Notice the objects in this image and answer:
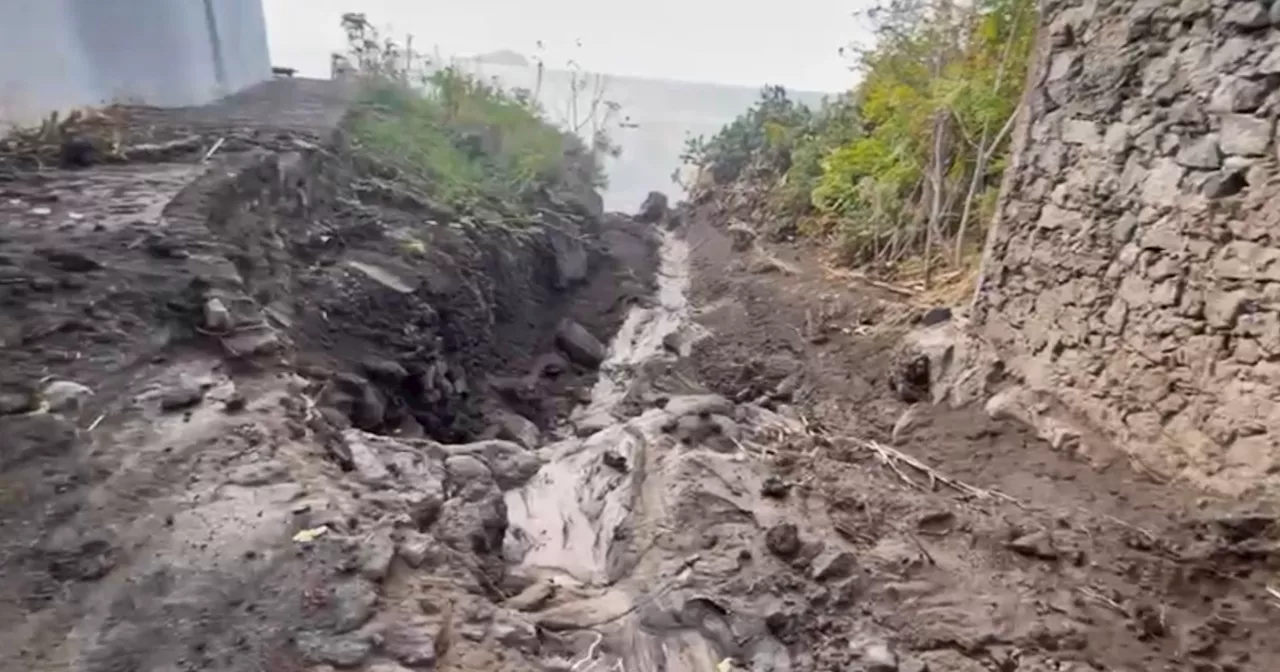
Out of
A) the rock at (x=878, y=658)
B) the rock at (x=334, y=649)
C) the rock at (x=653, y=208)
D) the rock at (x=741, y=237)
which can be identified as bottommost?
the rock at (x=653, y=208)

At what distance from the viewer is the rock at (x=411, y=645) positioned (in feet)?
6.69

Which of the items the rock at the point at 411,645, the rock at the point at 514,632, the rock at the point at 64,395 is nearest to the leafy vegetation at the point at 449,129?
the rock at the point at 64,395

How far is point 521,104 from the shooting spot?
11.6 m

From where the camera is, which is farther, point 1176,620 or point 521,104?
point 521,104

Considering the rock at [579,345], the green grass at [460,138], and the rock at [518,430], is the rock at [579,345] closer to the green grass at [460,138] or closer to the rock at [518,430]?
the green grass at [460,138]

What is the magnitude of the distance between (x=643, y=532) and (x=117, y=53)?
5.40 metres

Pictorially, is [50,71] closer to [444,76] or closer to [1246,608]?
[444,76]

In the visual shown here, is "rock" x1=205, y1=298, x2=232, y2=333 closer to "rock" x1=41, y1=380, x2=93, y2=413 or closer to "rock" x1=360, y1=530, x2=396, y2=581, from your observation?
"rock" x1=41, y1=380, x2=93, y2=413

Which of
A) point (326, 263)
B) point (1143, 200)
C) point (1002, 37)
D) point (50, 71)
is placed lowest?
point (326, 263)

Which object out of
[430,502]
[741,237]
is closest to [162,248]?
[430,502]

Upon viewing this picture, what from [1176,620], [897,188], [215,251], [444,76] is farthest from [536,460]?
[444,76]

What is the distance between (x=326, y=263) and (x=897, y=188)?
4.55m

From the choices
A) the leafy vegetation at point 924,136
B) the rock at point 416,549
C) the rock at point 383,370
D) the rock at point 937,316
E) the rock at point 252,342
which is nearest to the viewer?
the rock at point 416,549

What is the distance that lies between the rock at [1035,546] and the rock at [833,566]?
590mm
